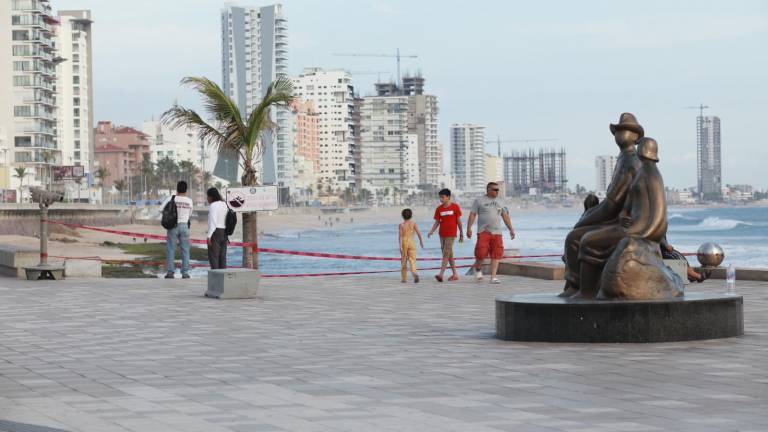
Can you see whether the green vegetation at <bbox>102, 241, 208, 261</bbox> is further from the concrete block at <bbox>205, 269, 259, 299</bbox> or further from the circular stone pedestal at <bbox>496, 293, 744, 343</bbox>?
the circular stone pedestal at <bbox>496, 293, 744, 343</bbox>

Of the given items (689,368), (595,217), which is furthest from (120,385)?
(595,217)

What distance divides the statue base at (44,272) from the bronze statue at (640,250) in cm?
1197

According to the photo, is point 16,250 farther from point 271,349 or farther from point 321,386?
point 321,386

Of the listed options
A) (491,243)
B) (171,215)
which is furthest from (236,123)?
(491,243)

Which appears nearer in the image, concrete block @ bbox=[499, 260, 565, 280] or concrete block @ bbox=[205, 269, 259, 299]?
Answer: concrete block @ bbox=[205, 269, 259, 299]

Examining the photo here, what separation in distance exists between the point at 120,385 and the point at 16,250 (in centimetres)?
1376

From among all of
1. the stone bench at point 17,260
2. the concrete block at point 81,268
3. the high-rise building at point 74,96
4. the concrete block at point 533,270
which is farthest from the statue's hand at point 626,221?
the high-rise building at point 74,96

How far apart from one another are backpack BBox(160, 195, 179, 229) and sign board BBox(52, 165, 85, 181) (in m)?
106

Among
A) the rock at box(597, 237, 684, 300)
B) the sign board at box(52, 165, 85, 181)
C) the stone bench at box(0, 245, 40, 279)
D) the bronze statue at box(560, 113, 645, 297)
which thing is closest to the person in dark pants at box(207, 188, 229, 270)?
the stone bench at box(0, 245, 40, 279)

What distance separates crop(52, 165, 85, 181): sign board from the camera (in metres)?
123

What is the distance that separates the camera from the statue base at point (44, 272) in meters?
20.3

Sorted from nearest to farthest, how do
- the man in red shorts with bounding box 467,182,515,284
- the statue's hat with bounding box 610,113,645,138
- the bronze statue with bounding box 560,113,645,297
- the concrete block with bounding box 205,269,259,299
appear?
1. the bronze statue with bounding box 560,113,645,297
2. the statue's hat with bounding box 610,113,645,138
3. the concrete block with bounding box 205,269,259,299
4. the man in red shorts with bounding box 467,182,515,284

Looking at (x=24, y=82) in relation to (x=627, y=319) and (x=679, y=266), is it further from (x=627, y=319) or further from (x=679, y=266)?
(x=627, y=319)

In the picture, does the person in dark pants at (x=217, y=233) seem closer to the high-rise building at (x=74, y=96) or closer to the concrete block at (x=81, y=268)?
the concrete block at (x=81, y=268)
